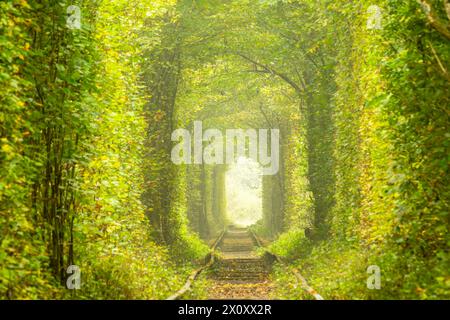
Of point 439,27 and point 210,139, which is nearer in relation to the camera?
point 439,27

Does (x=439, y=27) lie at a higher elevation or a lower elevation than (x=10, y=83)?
higher

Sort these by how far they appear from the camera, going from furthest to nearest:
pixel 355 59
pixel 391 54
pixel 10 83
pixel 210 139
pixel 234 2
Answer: pixel 210 139 < pixel 234 2 < pixel 355 59 < pixel 391 54 < pixel 10 83

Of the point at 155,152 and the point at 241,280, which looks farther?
the point at 155,152

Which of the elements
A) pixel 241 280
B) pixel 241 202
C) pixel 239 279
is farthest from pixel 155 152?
pixel 241 202

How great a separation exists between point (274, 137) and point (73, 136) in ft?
97.4

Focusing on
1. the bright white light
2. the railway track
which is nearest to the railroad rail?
the railway track

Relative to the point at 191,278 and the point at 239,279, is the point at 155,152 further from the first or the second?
the point at 191,278

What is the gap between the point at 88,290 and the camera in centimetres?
987

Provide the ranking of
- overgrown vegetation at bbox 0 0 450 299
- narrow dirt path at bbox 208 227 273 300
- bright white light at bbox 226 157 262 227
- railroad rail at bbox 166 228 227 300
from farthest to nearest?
bright white light at bbox 226 157 262 227, narrow dirt path at bbox 208 227 273 300, railroad rail at bbox 166 228 227 300, overgrown vegetation at bbox 0 0 450 299

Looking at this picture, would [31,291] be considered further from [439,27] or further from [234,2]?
[234,2]

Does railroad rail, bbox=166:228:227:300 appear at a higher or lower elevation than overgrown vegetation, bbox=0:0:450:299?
lower

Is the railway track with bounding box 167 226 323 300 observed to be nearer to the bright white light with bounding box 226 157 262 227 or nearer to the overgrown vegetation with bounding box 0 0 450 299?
the overgrown vegetation with bounding box 0 0 450 299

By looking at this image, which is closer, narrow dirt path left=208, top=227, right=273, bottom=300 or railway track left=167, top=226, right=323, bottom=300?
railway track left=167, top=226, right=323, bottom=300
